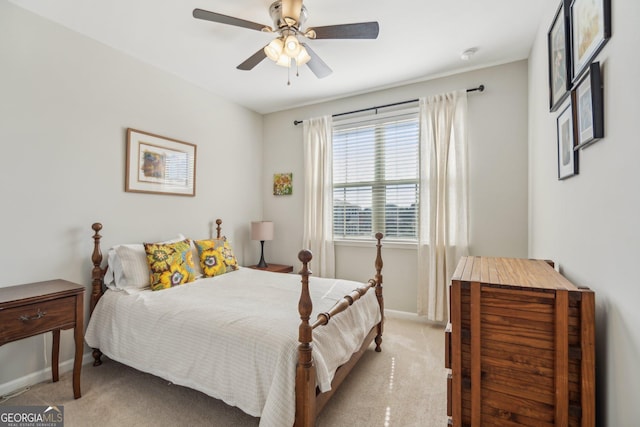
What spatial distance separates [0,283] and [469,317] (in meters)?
2.96

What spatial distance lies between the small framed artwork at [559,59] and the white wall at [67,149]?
3353mm

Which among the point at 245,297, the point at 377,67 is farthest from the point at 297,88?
the point at 245,297

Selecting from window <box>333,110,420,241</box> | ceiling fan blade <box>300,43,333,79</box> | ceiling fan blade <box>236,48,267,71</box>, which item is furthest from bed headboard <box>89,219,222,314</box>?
window <box>333,110,420,241</box>

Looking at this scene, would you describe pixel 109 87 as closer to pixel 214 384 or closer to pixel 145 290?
pixel 145 290

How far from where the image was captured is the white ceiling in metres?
2.13

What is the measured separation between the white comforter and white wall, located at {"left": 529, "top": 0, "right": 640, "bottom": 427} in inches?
47.2

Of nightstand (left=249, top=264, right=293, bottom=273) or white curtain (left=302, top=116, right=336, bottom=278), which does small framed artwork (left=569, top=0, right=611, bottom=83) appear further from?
nightstand (left=249, top=264, right=293, bottom=273)

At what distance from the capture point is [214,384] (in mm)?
1672

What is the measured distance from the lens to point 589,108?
4.00ft

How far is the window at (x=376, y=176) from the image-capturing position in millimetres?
3457

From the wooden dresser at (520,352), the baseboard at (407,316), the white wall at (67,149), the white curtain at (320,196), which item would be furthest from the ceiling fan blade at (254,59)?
the baseboard at (407,316)

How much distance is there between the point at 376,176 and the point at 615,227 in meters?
2.69

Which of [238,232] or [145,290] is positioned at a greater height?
[238,232]

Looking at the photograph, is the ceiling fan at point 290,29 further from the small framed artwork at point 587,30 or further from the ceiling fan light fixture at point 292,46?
the small framed artwork at point 587,30
